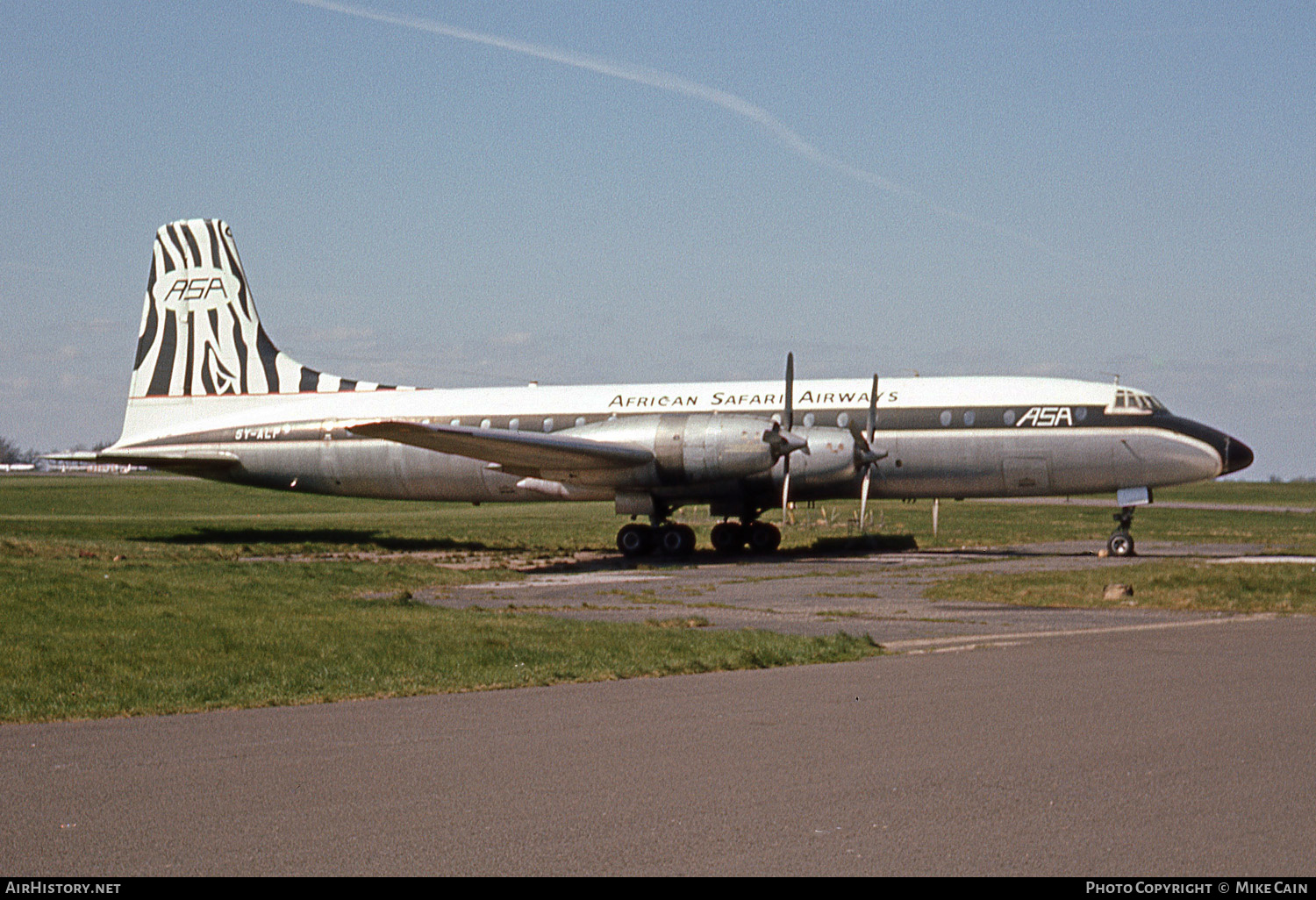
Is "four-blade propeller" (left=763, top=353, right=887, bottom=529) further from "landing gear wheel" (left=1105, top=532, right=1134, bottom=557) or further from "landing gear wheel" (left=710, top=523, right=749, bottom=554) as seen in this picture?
"landing gear wheel" (left=1105, top=532, right=1134, bottom=557)

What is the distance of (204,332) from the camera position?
36.4 metres

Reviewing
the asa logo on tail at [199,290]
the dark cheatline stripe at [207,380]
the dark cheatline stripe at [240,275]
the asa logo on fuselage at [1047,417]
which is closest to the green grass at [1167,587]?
the asa logo on fuselage at [1047,417]

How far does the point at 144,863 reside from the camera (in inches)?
217

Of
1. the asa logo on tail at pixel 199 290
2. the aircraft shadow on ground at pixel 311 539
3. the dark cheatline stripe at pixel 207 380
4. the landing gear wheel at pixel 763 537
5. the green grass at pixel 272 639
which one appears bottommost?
the green grass at pixel 272 639

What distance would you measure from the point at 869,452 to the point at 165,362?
69.2 ft

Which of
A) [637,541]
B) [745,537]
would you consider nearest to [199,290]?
[637,541]

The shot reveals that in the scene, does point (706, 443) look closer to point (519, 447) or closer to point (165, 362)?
point (519, 447)

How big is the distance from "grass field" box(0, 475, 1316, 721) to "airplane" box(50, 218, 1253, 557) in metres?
2.45

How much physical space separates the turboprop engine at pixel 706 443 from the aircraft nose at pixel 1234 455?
977 cm

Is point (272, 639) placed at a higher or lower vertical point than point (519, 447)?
lower

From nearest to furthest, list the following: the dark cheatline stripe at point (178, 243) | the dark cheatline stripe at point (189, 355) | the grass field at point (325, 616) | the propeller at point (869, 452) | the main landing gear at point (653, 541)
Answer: the grass field at point (325, 616)
the propeller at point (869, 452)
the main landing gear at point (653, 541)
the dark cheatline stripe at point (189, 355)
the dark cheatline stripe at point (178, 243)

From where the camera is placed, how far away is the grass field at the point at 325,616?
11.4 metres

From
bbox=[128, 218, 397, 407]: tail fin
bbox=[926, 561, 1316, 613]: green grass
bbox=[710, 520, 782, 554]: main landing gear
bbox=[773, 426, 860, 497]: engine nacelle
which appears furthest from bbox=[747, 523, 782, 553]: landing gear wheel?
bbox=[128, 218, 397, 407]: tail fin

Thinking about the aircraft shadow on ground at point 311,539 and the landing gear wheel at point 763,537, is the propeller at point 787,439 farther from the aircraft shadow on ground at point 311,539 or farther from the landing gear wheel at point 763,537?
the aircraft shadow on ground at point 311,539
